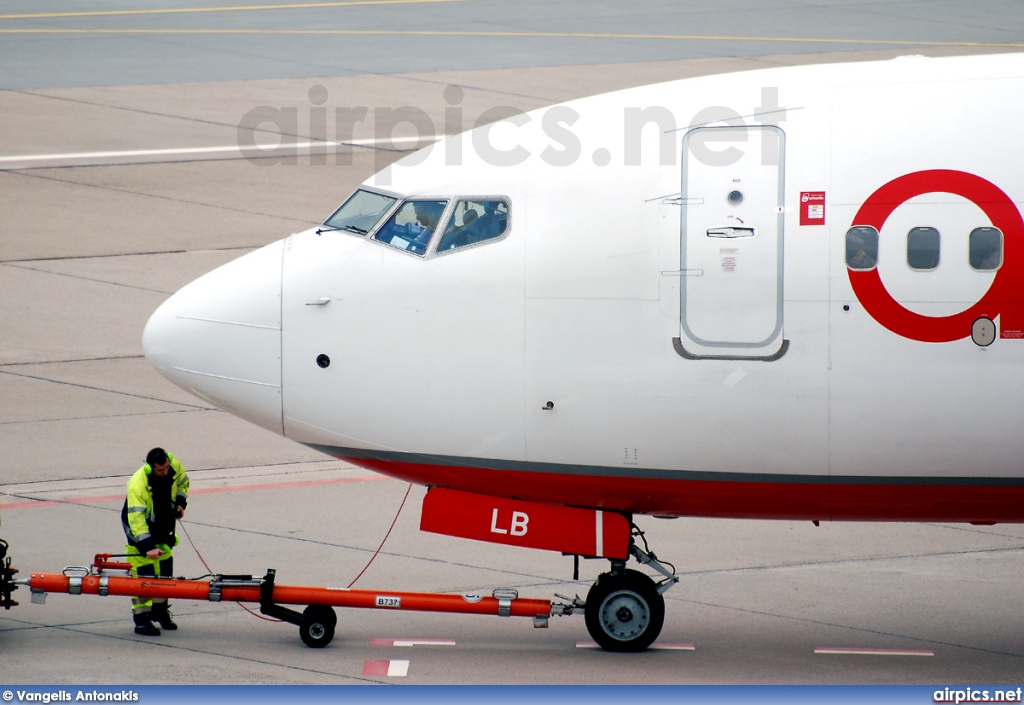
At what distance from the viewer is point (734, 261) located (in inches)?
365

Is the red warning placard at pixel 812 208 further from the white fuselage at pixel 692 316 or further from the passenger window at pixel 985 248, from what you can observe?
the passenger window at pixel 985 248

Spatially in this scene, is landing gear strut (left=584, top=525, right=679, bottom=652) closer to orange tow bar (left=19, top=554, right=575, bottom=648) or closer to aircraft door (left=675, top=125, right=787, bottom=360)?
orange tow bar (left=19, top=554, right=575, bottom=648)

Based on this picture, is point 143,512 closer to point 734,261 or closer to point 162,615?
point 162,615

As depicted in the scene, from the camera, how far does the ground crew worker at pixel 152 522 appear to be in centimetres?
1060

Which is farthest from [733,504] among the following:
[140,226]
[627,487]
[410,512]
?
[140,226]

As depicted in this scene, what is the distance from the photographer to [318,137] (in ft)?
92.9

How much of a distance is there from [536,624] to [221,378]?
2906 millimetres

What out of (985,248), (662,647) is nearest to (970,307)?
(985,248)

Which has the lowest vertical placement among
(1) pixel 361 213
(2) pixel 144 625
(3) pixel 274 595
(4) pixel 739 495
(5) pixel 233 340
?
(2) pixel 144 625

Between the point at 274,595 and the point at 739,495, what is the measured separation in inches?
138

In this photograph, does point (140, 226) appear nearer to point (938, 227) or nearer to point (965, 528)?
point (965, 528)

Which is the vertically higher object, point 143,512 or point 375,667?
point 143,512

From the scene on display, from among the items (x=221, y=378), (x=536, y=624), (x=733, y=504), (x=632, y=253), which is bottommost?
(x=536, y=624)

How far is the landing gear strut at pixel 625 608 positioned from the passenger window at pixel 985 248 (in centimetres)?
318
